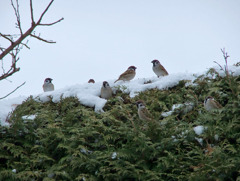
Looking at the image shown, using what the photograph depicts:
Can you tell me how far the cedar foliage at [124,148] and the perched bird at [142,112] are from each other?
294 mm

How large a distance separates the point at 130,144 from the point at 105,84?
317 cm

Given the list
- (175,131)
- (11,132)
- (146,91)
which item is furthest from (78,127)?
(146,91)

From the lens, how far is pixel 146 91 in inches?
322

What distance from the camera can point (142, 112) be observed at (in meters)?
6.74

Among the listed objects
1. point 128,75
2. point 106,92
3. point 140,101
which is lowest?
point 140,101

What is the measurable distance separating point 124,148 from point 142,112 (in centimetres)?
145

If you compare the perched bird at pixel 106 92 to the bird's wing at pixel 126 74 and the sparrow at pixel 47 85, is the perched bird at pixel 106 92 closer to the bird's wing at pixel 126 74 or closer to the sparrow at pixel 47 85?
the bird's wing at pixel 126 74

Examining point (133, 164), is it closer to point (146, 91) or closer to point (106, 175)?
point (106, 175)

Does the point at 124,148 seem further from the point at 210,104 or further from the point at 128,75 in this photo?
the point at 128,75

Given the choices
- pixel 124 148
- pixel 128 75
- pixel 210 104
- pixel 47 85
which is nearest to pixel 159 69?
pixel 128 75

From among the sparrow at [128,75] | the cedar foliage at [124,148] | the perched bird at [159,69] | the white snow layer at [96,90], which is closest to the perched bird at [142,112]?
the cedar foliage at [124,148]

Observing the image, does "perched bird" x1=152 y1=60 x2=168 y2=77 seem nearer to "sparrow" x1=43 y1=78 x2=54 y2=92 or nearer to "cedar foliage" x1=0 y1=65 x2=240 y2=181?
"sparrow" x1=43 y1=78 x2=54 y2=92

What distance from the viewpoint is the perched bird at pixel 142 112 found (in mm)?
6570

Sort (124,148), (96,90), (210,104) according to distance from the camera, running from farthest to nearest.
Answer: (96,90) → (210,104) → (124,148)
